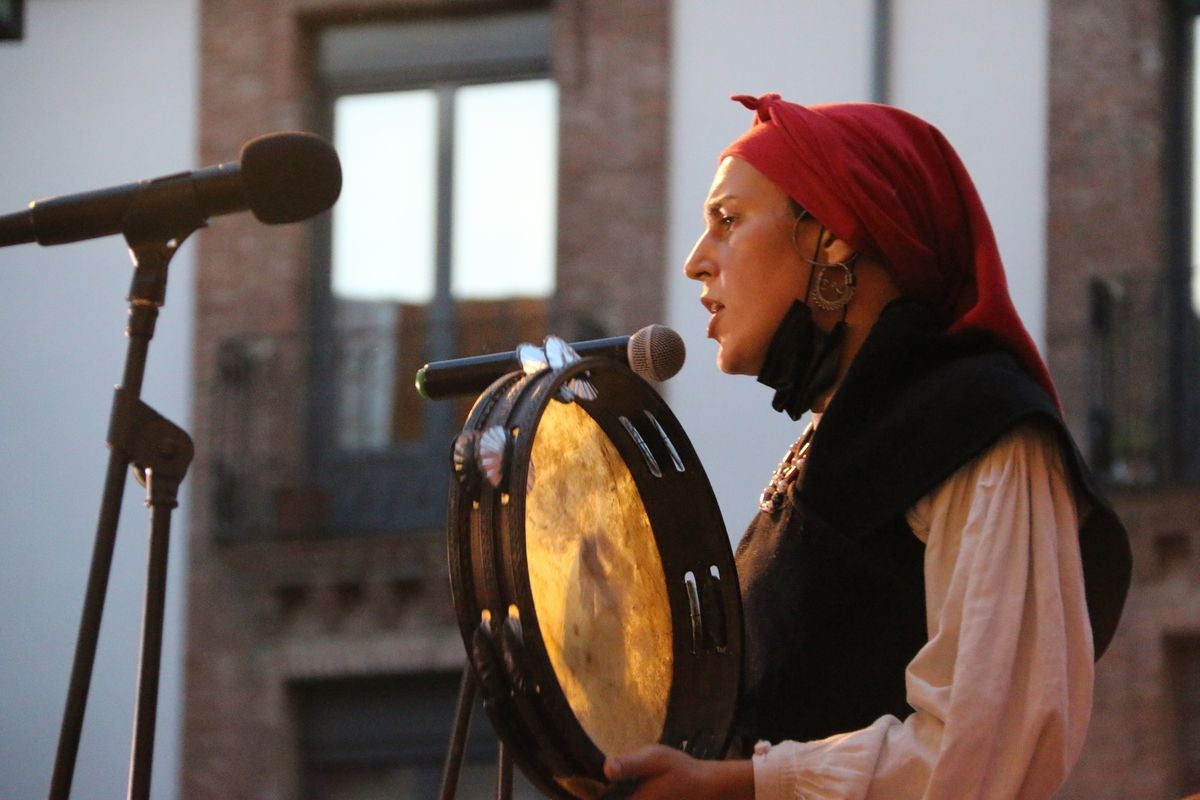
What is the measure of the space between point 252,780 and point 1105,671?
4412mm

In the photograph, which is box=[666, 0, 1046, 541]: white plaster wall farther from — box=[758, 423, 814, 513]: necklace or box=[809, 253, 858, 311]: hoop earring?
box=[809, 253, 858, 311]: hoop earring

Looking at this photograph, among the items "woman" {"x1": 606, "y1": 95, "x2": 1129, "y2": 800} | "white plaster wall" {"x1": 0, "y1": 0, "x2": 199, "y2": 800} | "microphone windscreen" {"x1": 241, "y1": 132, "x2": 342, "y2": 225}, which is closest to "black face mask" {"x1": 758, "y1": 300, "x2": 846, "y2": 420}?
"woman" {"x1": 606, "y1": 95, "x2": 1129, "y2": 800}

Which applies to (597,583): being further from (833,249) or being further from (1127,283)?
(1127,283)

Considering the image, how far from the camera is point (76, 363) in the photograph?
38.0 ft

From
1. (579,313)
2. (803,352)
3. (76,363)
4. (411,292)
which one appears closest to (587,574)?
(803,352)

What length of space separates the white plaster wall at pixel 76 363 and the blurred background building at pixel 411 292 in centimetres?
2

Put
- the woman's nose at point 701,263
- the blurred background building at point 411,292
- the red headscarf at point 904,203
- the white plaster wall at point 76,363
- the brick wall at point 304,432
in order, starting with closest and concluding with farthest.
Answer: the red headscarf at point 904,203 < the woman's nose at point 701,263 < the blurred background building at point 411,292 < the brick wall at point 304,432 < the white plaster wall at point 76,363

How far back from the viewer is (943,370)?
2.67 metres

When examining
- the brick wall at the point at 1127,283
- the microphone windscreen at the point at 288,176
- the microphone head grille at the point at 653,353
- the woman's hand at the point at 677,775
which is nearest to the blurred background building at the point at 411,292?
the brick wall at the point at 1127,283

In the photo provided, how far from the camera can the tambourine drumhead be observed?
8.14 ft

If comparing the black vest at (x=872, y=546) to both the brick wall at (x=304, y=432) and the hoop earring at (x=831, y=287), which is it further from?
the brick wall at (x=304, y=432)

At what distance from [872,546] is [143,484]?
1.03 m

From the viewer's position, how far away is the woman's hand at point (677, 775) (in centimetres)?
242

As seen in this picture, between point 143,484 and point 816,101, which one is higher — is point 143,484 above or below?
below
